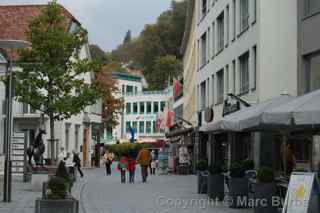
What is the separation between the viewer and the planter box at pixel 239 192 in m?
18.3

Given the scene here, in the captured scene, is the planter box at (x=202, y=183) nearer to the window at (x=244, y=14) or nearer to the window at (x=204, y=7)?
the window at (x=244, y=14)

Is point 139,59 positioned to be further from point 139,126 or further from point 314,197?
point 314,197

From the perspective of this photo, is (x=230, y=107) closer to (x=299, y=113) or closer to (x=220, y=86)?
(x=220, y=86)

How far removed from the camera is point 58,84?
3494cm

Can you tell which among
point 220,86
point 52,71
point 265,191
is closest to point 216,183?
point 265,191

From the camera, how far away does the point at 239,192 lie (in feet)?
60.5

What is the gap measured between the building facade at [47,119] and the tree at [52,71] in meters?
11.7

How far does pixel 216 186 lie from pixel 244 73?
1281 centimetres

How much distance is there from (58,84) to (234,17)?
9.13m

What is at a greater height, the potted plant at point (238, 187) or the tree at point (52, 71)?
the tree at point (52, 71)

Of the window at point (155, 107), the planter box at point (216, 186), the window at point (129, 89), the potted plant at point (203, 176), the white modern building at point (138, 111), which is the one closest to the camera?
the planter box at point (216, 186)

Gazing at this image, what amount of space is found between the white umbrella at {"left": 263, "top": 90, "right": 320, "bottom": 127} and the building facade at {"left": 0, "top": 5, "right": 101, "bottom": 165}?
34.2m

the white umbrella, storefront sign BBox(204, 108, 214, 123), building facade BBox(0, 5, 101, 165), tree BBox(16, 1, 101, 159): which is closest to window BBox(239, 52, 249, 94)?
tree BBox(16, 1, 101, 159)

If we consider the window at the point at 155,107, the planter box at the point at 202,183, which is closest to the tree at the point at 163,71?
the window at the point at 155,107
